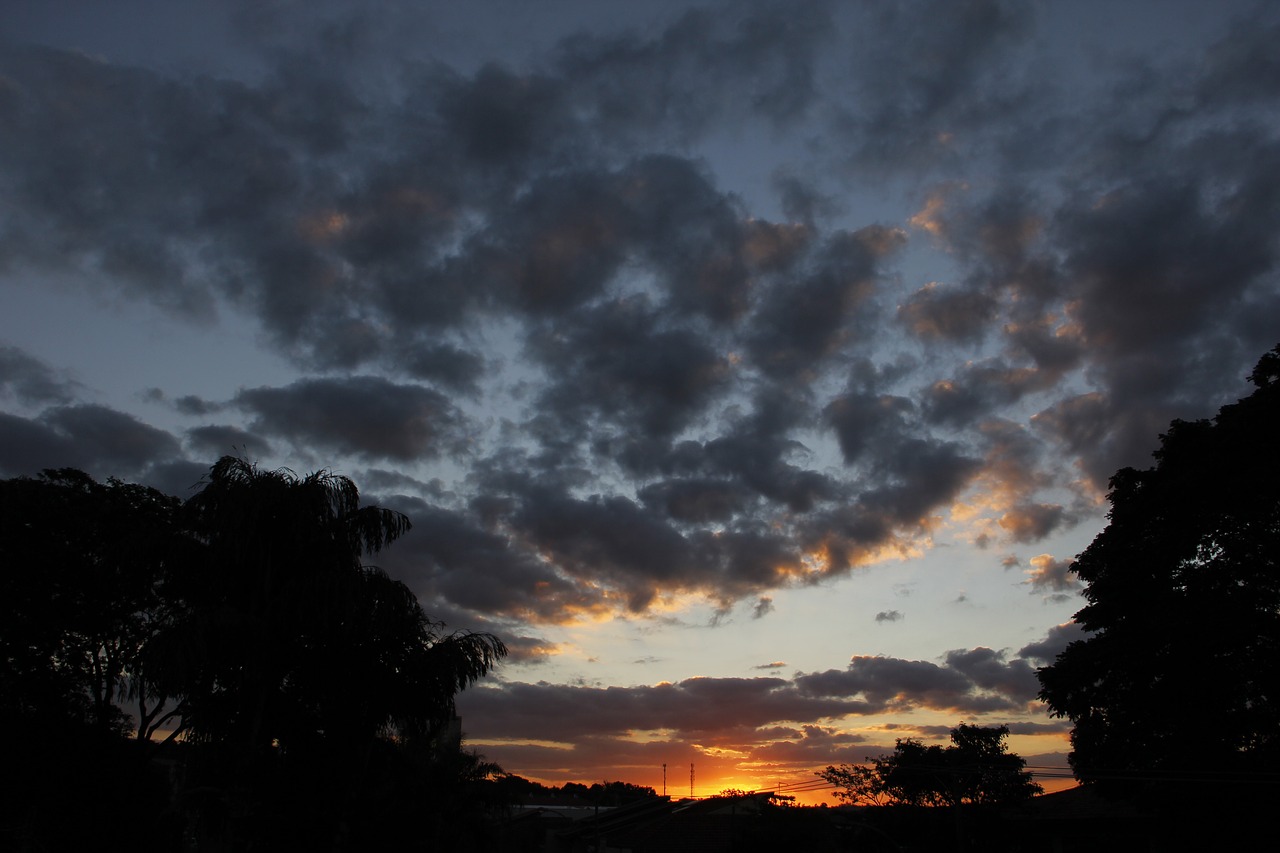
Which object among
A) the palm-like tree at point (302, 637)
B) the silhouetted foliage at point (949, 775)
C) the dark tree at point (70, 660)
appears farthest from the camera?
the silhouetted foliage at point (949, 775)

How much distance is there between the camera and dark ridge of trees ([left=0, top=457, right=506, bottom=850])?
23172 millimetres

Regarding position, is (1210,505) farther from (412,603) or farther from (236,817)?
(236,817)

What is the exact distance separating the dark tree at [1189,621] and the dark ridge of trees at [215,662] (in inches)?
760

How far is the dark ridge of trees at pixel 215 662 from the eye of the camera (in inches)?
912

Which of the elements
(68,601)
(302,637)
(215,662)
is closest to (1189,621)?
(302,637)

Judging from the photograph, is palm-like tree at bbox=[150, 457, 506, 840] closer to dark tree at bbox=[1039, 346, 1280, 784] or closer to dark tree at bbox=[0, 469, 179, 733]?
dark tree at bbox=[0, 469, 179, 733]

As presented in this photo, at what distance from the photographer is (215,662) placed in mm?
22438

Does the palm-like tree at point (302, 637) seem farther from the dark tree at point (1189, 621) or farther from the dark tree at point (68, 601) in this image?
the dark tree at point (1189, 621)

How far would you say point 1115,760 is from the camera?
1138 inches

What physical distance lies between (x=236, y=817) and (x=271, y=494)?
795 centimetres

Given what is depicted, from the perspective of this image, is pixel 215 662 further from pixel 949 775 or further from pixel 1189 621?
pixel 949 775

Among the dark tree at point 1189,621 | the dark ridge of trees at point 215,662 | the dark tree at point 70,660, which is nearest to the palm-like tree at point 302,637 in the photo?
the dark ridge of trees at point 215,662

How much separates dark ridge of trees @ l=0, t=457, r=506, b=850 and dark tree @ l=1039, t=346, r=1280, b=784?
19316mm

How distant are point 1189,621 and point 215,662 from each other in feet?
88.6
